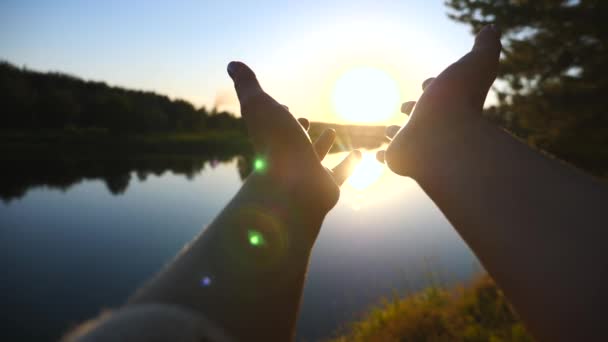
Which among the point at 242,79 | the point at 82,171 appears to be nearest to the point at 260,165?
the point at 242,79

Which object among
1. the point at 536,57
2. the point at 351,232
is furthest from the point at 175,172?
the point at 536,57

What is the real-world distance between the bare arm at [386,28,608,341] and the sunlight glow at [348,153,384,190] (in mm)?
15473

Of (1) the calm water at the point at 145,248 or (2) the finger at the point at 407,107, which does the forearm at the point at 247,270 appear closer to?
(2) the finger at the point at 407,107

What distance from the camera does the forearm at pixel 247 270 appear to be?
94cm

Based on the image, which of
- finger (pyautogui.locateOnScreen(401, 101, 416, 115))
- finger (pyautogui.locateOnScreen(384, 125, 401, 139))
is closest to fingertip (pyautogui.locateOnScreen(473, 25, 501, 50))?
finger (pyautogui.locateOnScreen(401, 101, 416, 115))

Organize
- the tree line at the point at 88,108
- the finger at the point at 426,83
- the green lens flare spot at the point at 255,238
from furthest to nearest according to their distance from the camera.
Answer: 1. the tree line at the point at 88,108
2. the finger at the point at 426,83
3. the green lens flare spot at the point at 255,238

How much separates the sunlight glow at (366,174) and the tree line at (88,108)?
13964 mm

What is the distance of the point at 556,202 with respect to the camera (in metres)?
0.97

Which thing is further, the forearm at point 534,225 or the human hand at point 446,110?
the human hand at point 446,110

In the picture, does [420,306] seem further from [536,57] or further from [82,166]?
[82,166]

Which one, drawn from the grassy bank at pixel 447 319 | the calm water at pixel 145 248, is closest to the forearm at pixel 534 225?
the grassy bank at pixel 447 319

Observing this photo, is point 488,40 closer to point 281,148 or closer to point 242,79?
point 281,148

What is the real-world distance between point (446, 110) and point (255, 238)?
99 cm

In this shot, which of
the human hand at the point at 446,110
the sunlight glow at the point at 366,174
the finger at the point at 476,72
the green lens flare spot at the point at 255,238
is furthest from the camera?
the sunlight glow at the point at 366,174
